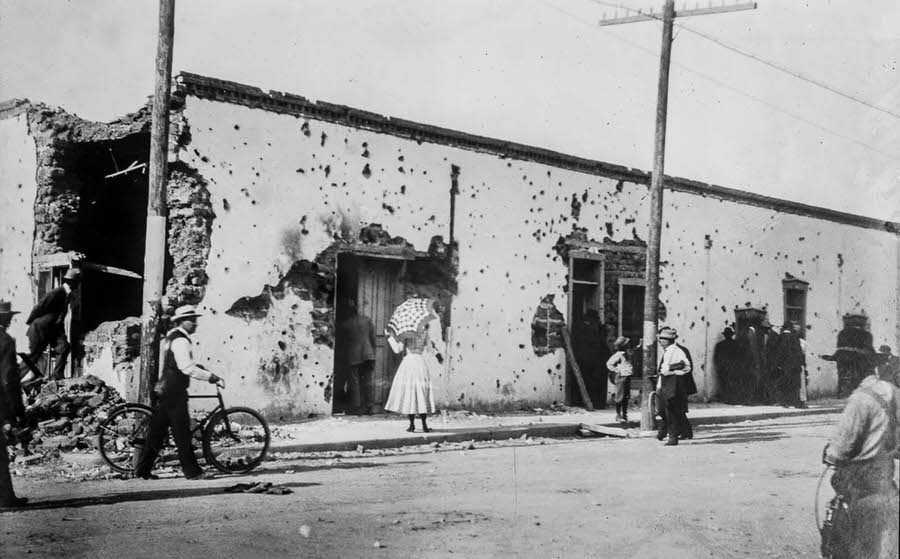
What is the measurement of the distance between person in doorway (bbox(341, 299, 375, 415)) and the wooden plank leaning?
488 centimetres

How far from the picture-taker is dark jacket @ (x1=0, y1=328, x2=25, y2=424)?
7578 millimetres

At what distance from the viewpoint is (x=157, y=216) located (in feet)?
31.4

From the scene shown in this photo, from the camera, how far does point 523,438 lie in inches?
542

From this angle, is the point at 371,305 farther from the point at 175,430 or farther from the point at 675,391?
the point at 175,430

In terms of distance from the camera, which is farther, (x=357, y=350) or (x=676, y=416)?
(x=357, y=350)

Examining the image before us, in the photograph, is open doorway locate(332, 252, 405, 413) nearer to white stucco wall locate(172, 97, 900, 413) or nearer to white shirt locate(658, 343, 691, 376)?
white stucco wall locate(172, 97, 900, 413)

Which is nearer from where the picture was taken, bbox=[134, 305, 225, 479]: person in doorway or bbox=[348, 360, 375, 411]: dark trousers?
bbox=[134, 305, 225, 479]: person in doorway

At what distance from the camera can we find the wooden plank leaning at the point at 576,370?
17.8 meters

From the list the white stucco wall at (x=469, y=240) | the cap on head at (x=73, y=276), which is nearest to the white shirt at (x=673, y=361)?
the white stucco wall at (x=469, y=240)

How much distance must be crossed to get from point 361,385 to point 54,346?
4917mm

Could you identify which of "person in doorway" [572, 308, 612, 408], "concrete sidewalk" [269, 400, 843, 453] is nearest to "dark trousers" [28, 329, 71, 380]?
"concrete sidewalk" [269, 400, 843, 453]

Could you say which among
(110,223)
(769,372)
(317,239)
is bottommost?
(769,372)

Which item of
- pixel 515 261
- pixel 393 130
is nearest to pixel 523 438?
pixel 515 261

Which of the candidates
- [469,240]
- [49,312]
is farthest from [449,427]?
[49,312]
